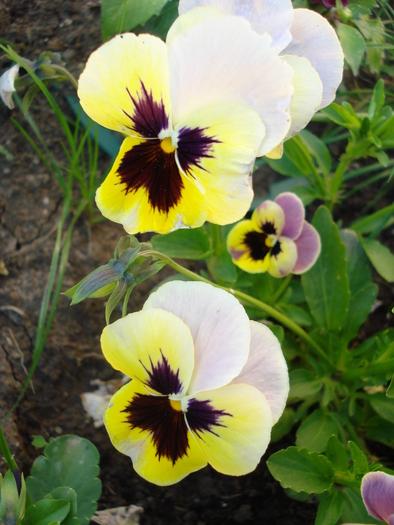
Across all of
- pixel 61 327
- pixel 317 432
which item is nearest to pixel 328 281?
pixel 317 432

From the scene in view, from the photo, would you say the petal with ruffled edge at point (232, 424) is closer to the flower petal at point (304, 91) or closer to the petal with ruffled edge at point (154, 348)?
the petal with ruffled edge at point (154, 348)

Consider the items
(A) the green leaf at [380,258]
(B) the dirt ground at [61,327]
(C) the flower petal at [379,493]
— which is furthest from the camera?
(A) the green leaf at [380,258]

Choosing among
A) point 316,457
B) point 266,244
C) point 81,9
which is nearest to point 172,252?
point 266,244

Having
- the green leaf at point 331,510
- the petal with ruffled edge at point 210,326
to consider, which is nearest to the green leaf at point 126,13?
the petal with ruffled edge at point 210,326

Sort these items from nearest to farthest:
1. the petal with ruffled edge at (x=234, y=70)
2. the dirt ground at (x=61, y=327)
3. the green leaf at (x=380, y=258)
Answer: the petal with ruffled edge at (x=234, y=70) < the dirt ground at (x=61, y=327) < the green leaf at (x=380, y=258)

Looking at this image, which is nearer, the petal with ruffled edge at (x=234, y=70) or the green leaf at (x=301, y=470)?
the petal with ruffled edge at (x=234, y=70)

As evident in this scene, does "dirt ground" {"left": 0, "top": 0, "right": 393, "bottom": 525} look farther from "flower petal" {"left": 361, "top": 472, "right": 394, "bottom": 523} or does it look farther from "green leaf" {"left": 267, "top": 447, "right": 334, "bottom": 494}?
"flower petal" {"left": 361, "top": 472, "right": 394, "bottom": 523}
